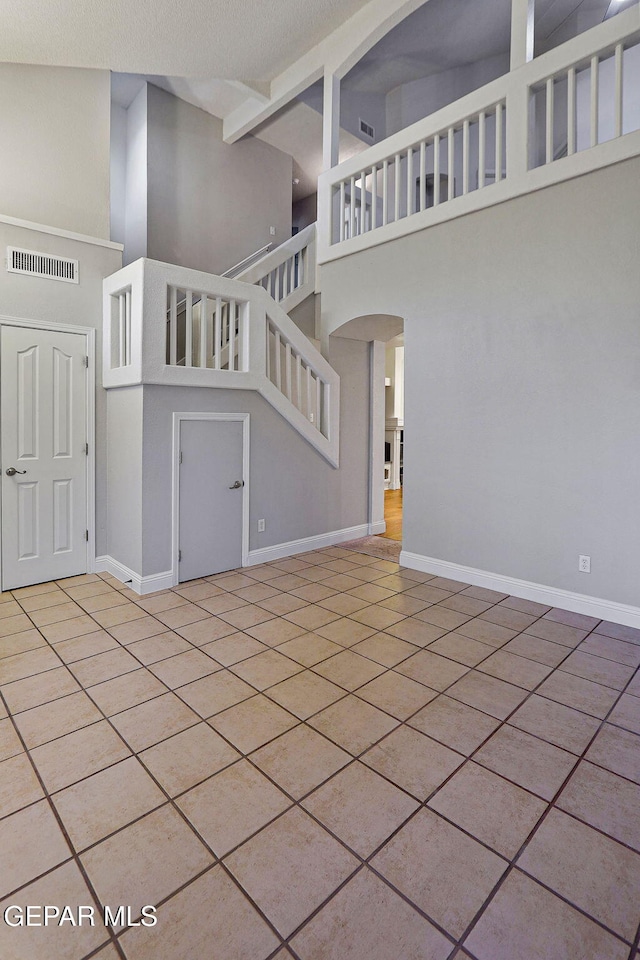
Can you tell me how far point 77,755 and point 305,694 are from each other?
106 cm

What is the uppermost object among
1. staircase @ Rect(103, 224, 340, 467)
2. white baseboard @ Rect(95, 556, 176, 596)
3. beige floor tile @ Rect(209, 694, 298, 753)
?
staircase @ Rect(103, 224, 340, 467)

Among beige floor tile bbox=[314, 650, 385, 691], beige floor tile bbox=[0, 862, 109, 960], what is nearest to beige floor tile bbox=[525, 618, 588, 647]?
beige floor tile bbox=[314, 650, 385, 691]

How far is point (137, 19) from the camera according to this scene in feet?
12.7

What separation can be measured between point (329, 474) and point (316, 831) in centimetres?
407

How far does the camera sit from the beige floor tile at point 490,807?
5.76 ft

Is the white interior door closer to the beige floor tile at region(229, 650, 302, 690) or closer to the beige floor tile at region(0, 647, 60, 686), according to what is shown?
the beige floor tile at region(0, 647, 60, 686)

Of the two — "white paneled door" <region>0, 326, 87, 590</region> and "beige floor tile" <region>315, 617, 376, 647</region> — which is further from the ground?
"white paneled door" <region>0, 326, 87, 590</region>

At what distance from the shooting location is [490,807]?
1.89 meters

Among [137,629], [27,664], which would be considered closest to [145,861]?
[27,664]

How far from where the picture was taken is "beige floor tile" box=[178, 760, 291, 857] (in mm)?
1756

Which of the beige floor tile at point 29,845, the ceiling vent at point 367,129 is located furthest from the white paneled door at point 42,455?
the ceiling vent at point 367,129

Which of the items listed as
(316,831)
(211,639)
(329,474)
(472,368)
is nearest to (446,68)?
(472,368)

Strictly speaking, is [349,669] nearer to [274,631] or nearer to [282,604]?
[274,631]

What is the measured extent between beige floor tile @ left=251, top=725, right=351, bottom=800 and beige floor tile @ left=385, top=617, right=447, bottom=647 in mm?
1186
